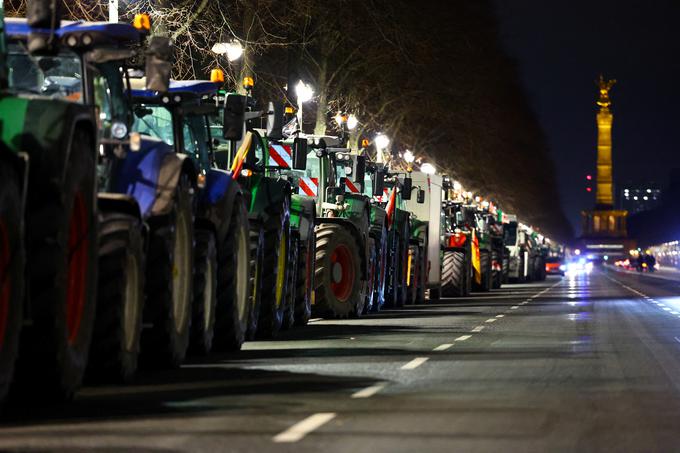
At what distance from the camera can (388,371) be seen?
14266 mm

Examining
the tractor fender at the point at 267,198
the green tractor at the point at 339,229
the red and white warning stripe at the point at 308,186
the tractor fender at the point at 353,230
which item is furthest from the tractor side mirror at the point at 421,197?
the tractor fender at the point at 267,198

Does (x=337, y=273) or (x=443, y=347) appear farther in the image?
(x=337, y=273)

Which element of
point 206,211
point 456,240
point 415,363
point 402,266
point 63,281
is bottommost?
point 415,363

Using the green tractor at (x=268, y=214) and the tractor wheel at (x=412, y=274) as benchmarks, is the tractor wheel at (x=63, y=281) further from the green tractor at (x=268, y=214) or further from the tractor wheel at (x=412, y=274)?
the tractor wheel at (x=412, y=274)

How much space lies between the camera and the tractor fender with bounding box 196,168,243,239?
51.5 ft

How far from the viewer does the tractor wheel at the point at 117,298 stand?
11.8m

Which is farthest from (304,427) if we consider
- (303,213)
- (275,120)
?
(303,213)

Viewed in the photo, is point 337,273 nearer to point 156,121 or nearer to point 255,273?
point 255,273

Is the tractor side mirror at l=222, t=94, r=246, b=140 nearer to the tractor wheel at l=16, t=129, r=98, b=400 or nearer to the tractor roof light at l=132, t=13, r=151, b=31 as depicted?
the tractor roof light at l=132, t=13, r=151, b=31

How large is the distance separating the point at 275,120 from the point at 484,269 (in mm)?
36029

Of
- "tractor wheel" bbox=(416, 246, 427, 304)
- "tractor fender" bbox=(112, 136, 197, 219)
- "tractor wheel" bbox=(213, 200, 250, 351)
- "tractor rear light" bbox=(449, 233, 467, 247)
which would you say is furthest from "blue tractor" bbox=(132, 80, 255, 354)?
"tractor rear light" bbox=(449, 233, 467, 247)

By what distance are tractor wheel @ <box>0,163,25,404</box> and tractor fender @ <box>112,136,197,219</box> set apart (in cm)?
371

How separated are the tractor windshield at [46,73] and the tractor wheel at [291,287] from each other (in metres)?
9.16

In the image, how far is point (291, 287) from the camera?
2183 cm
